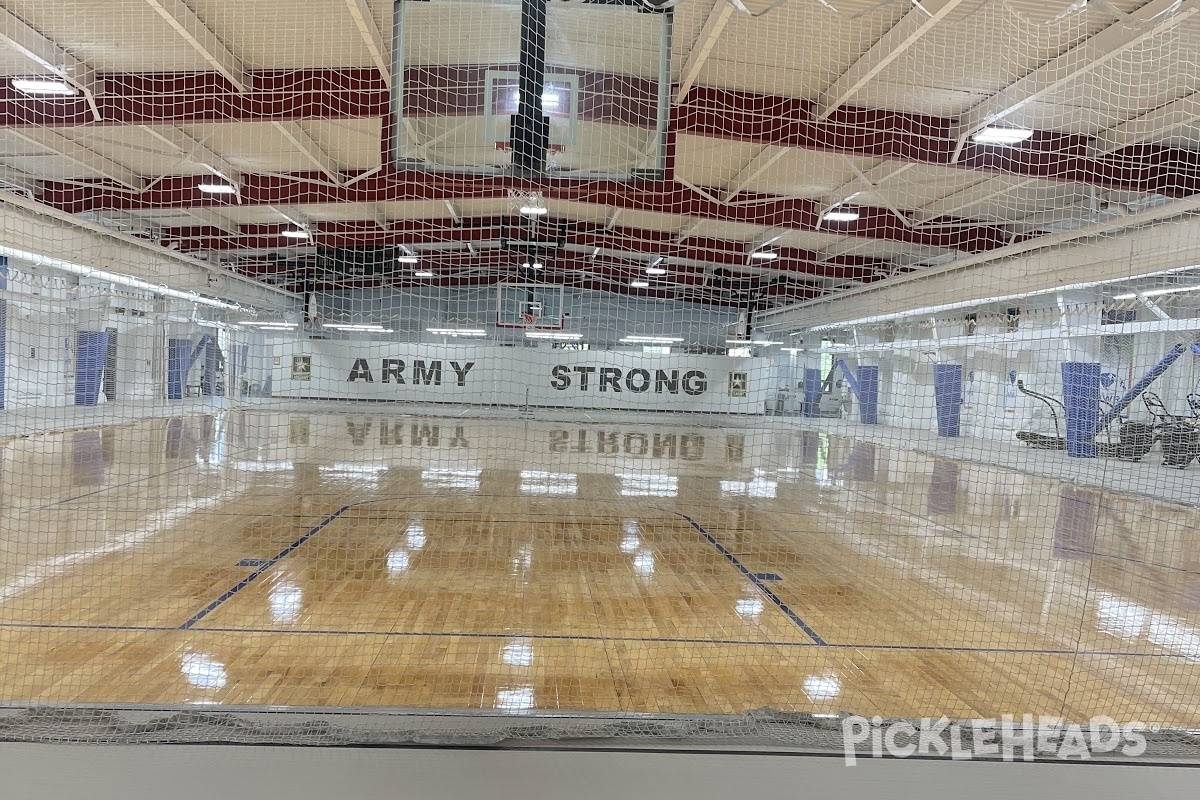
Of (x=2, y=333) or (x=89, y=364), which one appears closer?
(x=2, y=333)

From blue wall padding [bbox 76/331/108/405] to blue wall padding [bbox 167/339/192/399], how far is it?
1.91 m

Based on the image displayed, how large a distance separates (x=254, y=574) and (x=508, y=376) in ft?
47.6

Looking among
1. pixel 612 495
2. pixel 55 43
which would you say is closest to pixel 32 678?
pixel 612 495

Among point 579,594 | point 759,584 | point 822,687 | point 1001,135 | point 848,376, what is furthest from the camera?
point 848,376

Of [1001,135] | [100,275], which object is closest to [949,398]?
[1001,135]

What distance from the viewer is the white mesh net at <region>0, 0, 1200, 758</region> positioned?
292 cm

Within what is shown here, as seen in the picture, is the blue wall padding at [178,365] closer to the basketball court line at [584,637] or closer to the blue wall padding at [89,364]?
the blue wall padding at [89,364]

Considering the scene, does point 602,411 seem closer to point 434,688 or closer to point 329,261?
point 329,261

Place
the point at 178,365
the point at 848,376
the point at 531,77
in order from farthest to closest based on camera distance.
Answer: the point at 178,365, the point at 848,376, the point at 531,77

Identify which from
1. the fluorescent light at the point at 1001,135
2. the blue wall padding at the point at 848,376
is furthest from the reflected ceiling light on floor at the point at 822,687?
the blue wall padding at the point at 848,376

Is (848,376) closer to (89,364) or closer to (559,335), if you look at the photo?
(559,335)

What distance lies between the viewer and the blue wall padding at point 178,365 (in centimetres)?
1683

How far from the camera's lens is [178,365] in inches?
680

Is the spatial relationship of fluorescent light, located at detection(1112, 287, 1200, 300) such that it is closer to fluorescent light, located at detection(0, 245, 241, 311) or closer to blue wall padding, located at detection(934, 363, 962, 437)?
blue wall padding, located at detection(934, 363, 962, 437)
